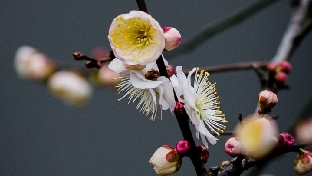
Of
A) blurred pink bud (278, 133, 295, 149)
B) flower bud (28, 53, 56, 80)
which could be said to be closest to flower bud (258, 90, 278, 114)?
blurred pink bud (278, 133, 295, 149)

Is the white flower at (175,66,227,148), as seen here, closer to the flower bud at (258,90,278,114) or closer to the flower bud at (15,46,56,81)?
the flower bud at (258,90,278,114)

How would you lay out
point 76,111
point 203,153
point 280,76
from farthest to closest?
point 76,111 < point 280,76 < point 203,153

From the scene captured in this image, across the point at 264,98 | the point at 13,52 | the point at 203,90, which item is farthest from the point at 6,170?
the point at 264,98

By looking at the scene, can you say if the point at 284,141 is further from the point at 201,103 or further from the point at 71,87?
the point at 71,87

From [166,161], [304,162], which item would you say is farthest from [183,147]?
[304,162]

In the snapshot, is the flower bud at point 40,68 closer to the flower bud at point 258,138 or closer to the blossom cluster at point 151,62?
the blossom cluster at point 151,62

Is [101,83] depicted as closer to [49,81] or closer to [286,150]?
[49,81]

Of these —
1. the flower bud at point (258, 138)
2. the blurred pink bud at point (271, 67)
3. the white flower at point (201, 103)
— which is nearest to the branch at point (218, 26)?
the blurred pink bud at point (271, 67)
